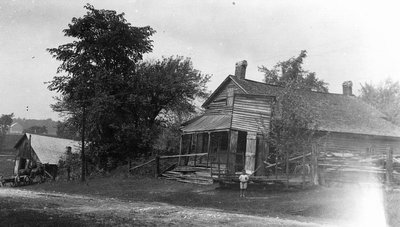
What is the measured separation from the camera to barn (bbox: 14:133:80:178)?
48.1 meters

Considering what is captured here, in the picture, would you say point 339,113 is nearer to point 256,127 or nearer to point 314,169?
point 256,127

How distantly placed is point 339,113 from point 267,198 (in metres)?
17.4

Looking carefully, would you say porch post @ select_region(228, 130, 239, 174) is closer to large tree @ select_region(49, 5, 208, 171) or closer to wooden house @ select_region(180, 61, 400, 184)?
wooden house @ select_region(180, 61, 400, 184)

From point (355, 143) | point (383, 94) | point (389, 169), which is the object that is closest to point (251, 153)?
point (355, 143)

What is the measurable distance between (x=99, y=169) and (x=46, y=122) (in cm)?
14156

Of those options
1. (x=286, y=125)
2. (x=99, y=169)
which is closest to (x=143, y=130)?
(x=99, y=169)

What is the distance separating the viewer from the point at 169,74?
42906 mm

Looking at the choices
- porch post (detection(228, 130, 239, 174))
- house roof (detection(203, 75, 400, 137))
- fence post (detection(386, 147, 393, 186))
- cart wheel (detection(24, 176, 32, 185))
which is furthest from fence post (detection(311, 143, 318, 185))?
cart wheel (detection(24, 176, 32, 185))

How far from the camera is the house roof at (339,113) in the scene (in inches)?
1299

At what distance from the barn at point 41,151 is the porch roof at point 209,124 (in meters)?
16.4

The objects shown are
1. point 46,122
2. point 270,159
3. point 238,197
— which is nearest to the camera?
point 238,197

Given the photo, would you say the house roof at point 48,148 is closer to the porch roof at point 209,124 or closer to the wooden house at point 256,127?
the porch roof at point 209,124

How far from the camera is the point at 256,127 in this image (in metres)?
29.4

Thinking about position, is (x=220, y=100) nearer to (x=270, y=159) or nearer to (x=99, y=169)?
(x=270, y=159)
